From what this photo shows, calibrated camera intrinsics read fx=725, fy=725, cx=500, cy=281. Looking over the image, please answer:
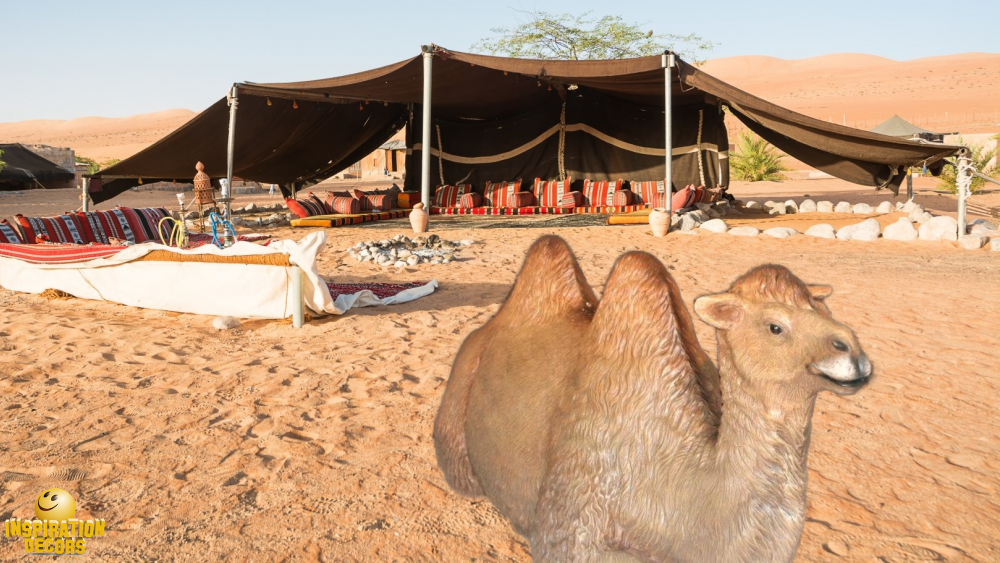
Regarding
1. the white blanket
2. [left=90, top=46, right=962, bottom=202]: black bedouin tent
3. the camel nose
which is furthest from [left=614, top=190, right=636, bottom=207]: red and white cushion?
the camel nose

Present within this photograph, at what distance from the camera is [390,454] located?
136 inches

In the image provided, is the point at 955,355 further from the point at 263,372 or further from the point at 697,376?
the point at 263,372

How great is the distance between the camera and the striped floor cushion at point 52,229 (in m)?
8.06

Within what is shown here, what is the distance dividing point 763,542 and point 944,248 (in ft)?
32.0

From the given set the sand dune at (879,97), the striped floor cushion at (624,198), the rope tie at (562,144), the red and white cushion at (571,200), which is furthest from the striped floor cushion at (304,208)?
the sand dune at (879,97)

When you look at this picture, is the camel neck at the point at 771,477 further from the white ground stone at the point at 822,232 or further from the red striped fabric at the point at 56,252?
the white ground stone at the point at 822,232

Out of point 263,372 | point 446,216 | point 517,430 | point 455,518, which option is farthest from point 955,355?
point 446,216

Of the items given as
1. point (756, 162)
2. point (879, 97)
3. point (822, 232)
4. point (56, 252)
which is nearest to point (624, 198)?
point (822, 232)

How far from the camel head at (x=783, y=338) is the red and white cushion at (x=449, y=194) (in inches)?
562

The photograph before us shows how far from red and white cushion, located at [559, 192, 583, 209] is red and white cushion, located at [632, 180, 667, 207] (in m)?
1.10

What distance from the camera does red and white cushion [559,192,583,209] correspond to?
1481 cm

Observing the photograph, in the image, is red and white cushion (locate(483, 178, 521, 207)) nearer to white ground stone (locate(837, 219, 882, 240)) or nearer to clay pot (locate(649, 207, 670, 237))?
clay pot (locate(649, 207, 670, 237))

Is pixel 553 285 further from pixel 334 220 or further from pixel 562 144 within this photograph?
pixel 562 144

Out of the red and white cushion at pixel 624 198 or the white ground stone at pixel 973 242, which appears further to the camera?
the red and white cushion at pixel 624 198
